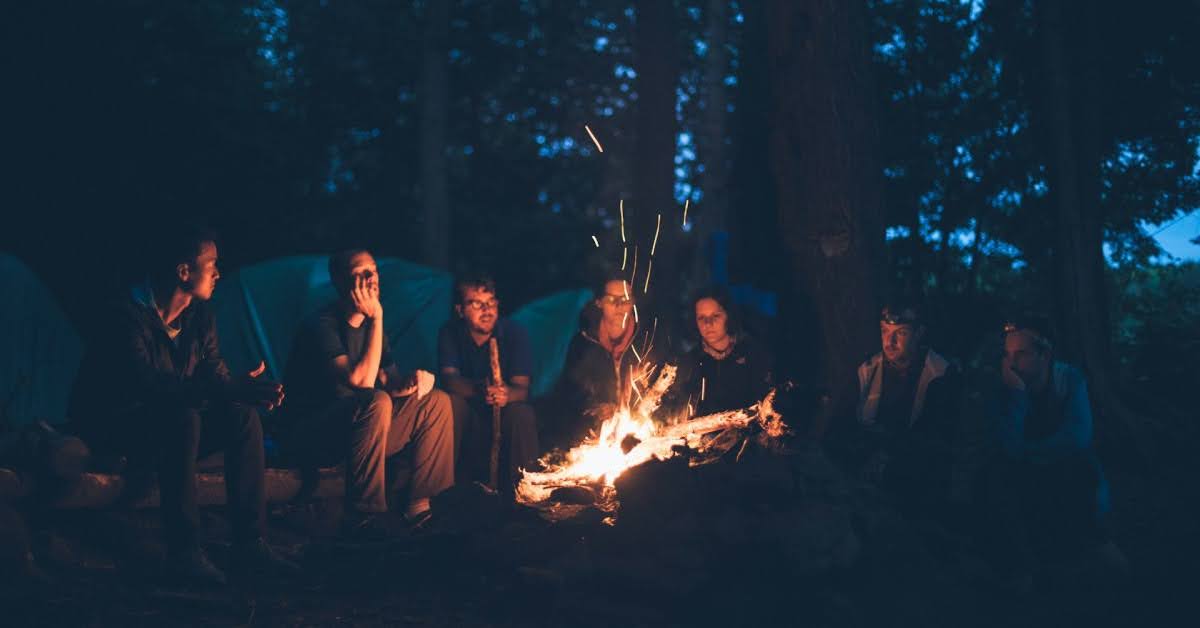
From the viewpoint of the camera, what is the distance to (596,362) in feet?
22.6

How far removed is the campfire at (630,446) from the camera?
526 centimetres

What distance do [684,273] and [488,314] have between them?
1491 centimetres

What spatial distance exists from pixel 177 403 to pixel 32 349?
14.6 feet

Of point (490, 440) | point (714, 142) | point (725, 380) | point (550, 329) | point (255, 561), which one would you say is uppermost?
point (714, 142)

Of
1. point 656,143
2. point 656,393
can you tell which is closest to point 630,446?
point 656,393

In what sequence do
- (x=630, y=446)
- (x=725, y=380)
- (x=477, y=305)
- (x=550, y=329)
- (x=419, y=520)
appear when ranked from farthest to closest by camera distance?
1. (x=550, y=329)
2. (x=477, y=305)
3. (x=725, y=380)
4. (x=419, y=520)
5. (x=630, y=446)

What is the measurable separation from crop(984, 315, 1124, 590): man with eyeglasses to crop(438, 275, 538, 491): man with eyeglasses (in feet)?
8.88

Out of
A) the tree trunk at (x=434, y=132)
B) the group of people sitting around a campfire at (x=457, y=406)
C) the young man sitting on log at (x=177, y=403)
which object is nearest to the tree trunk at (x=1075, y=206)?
the group of people sitting around a campfire at (x=457, y=406)

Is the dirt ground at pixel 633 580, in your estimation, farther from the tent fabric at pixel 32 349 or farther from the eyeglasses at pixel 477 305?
the tent fabric at pixel 32 349

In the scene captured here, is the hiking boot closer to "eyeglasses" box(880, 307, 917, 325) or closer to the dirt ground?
the dirt ground

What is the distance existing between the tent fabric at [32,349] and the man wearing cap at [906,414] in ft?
20.6

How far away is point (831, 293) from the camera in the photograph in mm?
6352

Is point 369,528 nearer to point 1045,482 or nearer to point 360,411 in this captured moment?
point 360,411

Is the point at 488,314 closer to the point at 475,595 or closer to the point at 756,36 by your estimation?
the point at 475,595
